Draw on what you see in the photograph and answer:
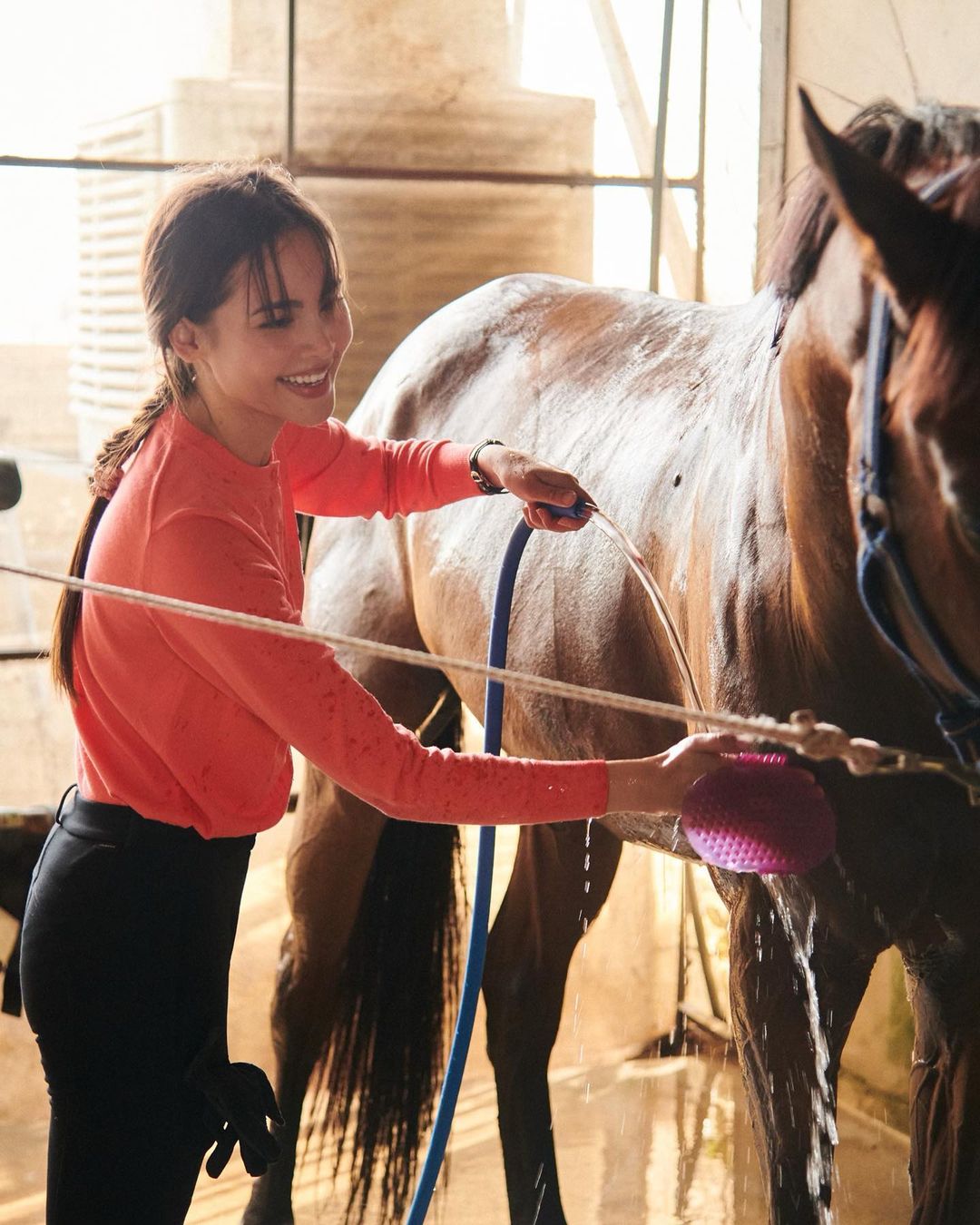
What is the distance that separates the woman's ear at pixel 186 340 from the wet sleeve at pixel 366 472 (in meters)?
0.29

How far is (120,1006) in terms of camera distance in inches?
41.6

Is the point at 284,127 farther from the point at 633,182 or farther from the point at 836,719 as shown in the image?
the point at 836,719

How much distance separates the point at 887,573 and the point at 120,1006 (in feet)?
2.18

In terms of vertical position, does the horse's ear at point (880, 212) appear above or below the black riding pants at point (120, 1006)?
above

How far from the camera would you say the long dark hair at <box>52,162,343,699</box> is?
3.37 feet

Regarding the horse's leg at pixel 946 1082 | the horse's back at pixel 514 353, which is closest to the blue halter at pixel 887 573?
the horse's leg at pixel 946 1082

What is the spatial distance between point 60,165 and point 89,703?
1.60 meters

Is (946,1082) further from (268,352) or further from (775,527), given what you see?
(268,352)

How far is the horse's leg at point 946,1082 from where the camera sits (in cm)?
119

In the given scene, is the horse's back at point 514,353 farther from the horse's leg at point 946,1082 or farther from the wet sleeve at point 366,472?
the horse's leg at point 946,1082

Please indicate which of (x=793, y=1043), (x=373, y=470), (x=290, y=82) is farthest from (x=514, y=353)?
(x=793, y=1043)

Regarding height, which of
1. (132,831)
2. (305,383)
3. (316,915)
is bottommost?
(316,915)

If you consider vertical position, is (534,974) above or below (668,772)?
below

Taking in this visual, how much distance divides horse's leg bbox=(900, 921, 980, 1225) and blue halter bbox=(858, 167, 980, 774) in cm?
40
